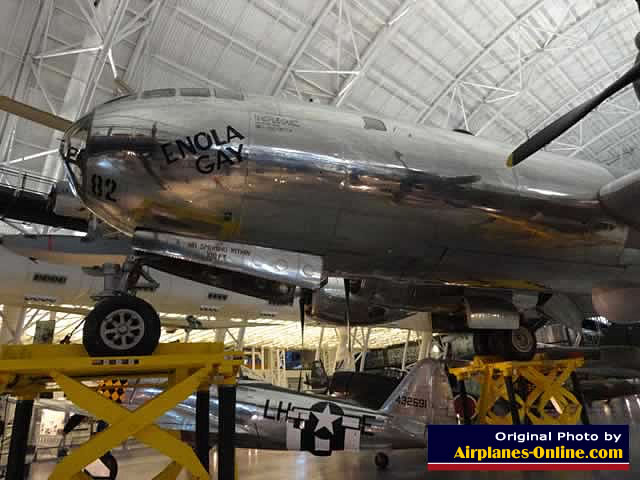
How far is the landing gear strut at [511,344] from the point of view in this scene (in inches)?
369

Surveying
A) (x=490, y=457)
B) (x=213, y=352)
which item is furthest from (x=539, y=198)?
(x=213, y=352)

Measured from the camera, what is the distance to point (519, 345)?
945 cm

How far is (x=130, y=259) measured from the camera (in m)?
4.81

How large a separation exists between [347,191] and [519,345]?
6133 millimetres

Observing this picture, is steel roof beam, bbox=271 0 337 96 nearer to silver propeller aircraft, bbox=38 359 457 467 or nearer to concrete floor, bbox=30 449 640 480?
silver propeller aircraft, bbox=38 359 457 467

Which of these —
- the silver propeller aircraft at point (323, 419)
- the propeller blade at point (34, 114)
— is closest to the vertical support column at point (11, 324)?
the silver propeller aircraft at point (323, 419)

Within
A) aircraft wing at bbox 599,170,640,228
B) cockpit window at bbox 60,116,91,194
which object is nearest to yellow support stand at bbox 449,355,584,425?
aircraft wing at bbox 599,170,640,228

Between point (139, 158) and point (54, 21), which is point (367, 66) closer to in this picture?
point (54, 21)

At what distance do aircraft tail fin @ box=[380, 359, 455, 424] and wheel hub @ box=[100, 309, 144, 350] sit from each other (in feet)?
21.0

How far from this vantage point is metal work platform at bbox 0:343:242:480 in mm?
3307

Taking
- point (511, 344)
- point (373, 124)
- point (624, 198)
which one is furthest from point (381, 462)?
point (373, 124)

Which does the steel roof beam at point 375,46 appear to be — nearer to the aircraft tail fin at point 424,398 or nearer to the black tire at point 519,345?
the black tire at point 519,345

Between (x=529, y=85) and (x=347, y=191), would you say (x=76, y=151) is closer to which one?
(x=347, y=191)

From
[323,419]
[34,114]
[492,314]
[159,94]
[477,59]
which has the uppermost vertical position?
[477,59]
